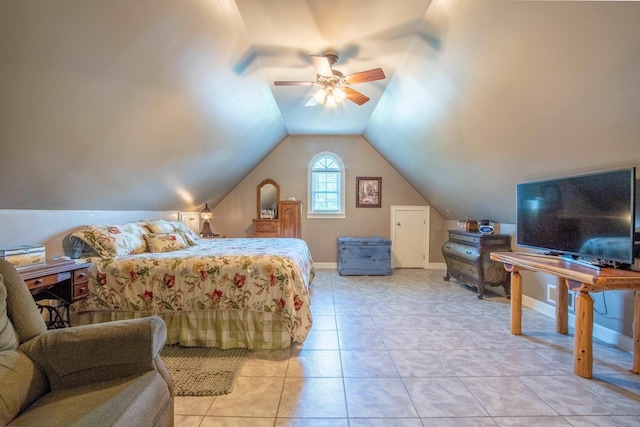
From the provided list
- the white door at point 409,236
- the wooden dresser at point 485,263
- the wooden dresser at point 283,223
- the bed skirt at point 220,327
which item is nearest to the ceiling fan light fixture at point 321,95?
the bed skirt at point 220,327

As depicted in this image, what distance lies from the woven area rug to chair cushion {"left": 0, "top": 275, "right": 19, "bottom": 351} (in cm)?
95

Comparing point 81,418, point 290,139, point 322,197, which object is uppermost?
point 290,139

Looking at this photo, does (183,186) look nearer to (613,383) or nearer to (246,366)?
(246,366)

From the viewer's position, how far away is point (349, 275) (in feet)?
16.6

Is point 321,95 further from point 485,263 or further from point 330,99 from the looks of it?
point 485,263

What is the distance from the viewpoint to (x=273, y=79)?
128 inches

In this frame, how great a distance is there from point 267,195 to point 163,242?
2.75m

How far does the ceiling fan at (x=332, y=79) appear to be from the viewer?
2.43m

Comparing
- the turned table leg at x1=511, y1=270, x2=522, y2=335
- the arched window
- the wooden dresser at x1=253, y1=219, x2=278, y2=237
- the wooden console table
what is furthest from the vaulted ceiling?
the arched window

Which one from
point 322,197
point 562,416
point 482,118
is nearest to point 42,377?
point 562,416

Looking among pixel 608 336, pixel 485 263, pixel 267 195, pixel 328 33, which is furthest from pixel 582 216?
pixel 267 195

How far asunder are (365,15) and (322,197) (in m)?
3.73

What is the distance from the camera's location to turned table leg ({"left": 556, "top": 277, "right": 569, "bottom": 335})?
2.75 m

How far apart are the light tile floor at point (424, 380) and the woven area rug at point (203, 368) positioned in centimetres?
7
